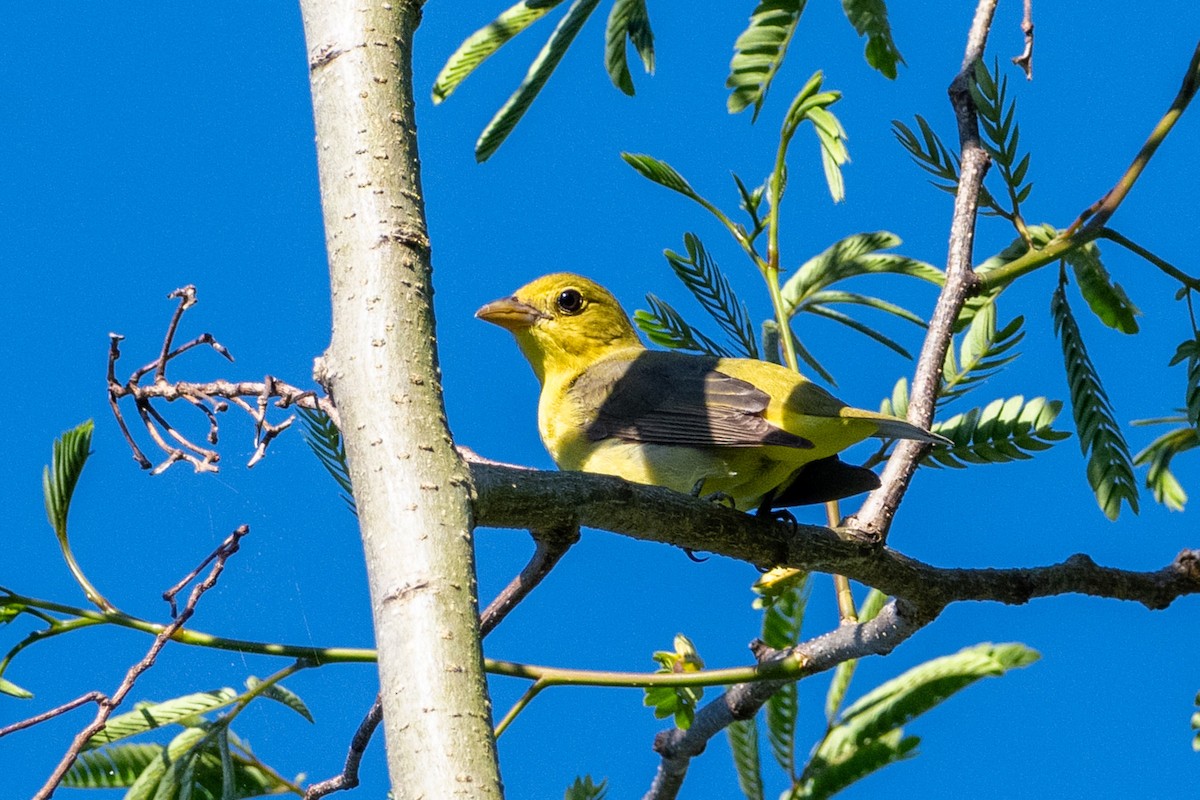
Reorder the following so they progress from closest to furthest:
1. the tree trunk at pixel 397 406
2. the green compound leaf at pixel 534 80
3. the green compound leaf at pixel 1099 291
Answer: the tree trunk at pixel 397 406 → the green compound leaf at pixel 534 80 → the green compound leaf at pixel 1099 291

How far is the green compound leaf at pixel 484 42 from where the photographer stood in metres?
2.78

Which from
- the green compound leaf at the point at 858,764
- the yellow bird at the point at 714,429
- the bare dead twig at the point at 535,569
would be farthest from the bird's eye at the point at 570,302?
the bare dead twig at the point at 535,569

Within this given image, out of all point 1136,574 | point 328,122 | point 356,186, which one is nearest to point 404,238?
point 356,186

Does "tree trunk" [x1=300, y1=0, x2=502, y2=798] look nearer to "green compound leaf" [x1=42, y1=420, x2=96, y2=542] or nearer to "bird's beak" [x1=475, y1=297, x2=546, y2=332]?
"green compound leaf" [x1=42, y1=420, x2=96, y2=542]

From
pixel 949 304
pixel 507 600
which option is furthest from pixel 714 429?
pixel 507 600

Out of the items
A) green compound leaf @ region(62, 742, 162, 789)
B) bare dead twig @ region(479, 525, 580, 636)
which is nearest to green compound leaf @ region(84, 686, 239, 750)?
green compound leaf @ region(62, 742, 162, 789)

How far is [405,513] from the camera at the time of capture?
48.6 inches

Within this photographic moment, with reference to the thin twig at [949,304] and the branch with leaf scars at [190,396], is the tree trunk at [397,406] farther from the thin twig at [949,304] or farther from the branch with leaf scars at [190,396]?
the thin twig at [949,304]

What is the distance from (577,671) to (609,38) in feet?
4.92

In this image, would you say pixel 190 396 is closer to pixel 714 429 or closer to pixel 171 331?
pixel 171 331

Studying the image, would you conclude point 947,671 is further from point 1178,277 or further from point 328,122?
point 328,122

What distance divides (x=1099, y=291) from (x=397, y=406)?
211 centimetres

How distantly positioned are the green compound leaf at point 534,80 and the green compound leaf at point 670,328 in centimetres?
61

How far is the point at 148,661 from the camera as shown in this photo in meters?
1.57
